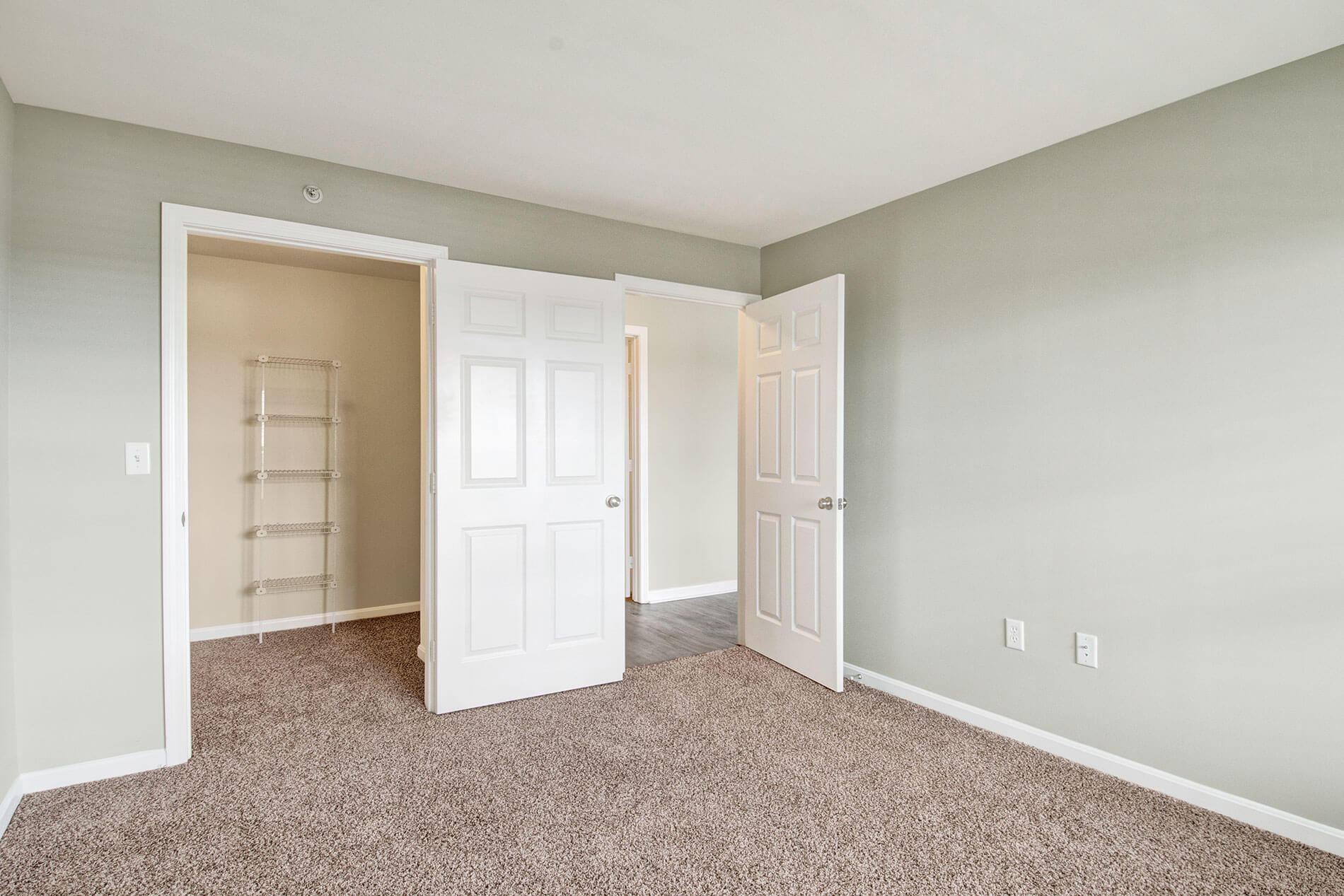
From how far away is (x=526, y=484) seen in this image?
3215 mm

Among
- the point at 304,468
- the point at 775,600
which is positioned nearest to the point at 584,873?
the point at 775,600

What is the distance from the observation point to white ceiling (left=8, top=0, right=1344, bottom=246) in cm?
186

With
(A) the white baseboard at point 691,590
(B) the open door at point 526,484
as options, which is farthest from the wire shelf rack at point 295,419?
(A) the white baseboard at point 691,590

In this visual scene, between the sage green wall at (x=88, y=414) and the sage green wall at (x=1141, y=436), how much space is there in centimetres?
306

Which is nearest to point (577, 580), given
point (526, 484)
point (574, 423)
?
point (526, 484)

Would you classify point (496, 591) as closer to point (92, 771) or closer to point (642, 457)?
point (92, 771)

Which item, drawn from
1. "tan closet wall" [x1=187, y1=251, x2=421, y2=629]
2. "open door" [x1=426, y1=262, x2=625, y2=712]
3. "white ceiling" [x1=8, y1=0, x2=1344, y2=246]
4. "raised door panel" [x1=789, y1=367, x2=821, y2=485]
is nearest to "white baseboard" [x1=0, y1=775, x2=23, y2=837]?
"open door" [x1=426, y1=262, x2=625, y2=712]

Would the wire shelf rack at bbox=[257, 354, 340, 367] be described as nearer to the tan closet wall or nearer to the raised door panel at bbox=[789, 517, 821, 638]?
the tan closet wall

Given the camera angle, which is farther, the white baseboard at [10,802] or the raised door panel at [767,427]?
the raised door panel at [767,427]

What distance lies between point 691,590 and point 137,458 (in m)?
3.70

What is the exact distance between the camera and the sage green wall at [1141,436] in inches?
81.1

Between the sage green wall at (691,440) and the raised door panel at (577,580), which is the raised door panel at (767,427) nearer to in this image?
the raised door panel at (577,580)

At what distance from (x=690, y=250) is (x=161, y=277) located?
243 cm

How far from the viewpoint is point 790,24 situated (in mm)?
1906
